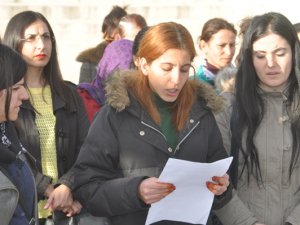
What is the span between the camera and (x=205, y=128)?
300 cm

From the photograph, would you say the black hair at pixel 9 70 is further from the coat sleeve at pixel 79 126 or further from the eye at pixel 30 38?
the eye at pixel 30 38

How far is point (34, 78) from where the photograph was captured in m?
3.91

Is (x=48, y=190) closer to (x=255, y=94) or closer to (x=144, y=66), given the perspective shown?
(x=144, y=66)

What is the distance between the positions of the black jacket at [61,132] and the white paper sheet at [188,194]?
80cm

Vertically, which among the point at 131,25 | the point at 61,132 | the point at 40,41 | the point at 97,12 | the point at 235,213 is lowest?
the point at 97,12

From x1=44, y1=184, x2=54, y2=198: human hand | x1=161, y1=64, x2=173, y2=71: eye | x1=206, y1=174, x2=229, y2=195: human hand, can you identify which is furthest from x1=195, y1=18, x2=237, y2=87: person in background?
x1=206, y1=174, x2=229, y2=195: human hand

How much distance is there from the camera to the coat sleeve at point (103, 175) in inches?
109

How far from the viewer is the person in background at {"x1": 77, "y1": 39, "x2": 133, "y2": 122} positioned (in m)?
4.12

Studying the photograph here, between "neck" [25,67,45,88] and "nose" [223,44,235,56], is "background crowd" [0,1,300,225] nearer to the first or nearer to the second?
"neck" [25,67,45,88]

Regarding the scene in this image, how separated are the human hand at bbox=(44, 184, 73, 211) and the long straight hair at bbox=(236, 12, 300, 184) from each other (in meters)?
0.91

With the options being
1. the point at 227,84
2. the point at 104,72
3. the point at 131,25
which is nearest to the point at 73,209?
the point at 227,84

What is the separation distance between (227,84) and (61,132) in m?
1.00

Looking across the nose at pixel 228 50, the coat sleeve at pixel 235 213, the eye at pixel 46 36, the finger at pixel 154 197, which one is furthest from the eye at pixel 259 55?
the nose at pixel 228 50

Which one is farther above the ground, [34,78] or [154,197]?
[34,78]
